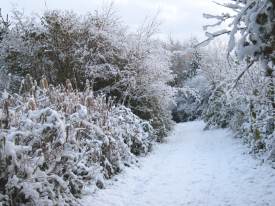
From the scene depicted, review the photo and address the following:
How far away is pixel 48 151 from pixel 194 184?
3.11 meters

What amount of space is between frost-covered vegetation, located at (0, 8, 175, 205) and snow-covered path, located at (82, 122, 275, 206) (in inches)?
16.8

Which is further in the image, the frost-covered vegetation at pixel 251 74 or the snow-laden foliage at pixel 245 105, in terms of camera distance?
the snow-laden foliage at pixel 245 105

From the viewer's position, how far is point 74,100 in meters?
7.43

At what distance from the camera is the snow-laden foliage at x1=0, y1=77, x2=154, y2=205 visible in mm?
4645

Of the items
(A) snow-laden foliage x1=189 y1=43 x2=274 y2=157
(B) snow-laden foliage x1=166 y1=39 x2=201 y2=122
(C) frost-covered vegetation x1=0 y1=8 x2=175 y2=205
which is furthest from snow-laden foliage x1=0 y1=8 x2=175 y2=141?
(B) snow-laden foliage x1=166 y1=39 x2=201 y2=122

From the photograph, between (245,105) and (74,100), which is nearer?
(74,100)

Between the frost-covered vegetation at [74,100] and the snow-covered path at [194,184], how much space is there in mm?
426

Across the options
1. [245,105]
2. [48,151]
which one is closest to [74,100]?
[48,151]

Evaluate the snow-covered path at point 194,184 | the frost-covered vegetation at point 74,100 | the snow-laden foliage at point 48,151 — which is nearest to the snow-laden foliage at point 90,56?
the frost-covered vegetation at point 74,100

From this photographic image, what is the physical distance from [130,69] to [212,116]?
8.20m

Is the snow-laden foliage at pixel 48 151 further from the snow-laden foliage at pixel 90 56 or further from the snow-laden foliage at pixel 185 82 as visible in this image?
the snow-laden foliage at pixel 185 82

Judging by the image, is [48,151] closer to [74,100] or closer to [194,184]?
[74,100]

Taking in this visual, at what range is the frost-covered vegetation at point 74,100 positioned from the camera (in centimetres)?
498

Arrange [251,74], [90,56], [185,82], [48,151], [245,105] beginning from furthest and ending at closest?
[185,82]
[90,56]
[245,105]
[251,74]
[48,151]
